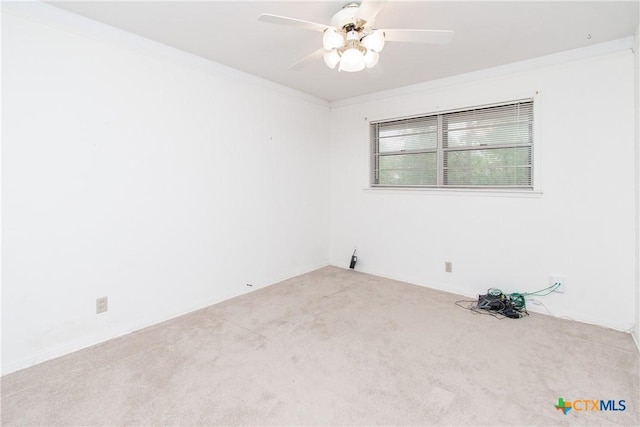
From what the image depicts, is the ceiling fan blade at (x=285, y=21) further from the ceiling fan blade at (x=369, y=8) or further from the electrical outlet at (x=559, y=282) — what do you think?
the electrical outlet at (x=559, y=282)

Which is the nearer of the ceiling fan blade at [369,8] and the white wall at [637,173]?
the ceiling fan blade at [369,8]

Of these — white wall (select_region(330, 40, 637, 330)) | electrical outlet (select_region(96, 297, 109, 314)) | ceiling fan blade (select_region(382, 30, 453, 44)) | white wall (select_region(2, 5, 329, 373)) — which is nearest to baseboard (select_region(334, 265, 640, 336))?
white wall (select_region(330, 40, 637, 330))

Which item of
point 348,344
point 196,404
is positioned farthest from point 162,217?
point 348,344

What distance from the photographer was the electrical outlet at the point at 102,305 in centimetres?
247

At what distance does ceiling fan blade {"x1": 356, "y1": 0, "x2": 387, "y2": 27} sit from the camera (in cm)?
158

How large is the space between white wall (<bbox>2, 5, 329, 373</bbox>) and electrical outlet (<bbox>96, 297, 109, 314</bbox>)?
35 millimetres

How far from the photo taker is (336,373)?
2.07 metres

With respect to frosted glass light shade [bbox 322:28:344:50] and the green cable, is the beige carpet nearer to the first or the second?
the green cable

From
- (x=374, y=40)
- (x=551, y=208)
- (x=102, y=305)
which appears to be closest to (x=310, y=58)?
(x=374, y=40)

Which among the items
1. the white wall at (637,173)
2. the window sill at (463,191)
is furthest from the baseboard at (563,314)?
the window sill at (463,191)

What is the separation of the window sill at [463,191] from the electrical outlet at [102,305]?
304cm

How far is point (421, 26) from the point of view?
2383 mm

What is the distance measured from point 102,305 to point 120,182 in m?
0.95

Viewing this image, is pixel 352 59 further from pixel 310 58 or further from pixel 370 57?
pixel 310 58
